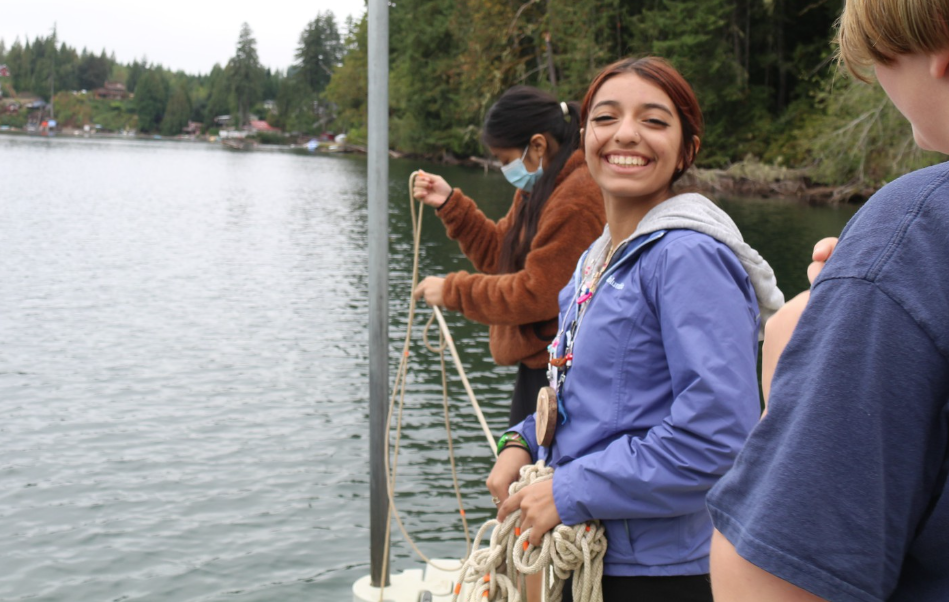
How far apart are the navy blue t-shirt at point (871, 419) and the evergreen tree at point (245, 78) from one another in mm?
129047

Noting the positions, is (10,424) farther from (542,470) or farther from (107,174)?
(107,174)

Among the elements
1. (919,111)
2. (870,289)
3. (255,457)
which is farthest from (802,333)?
(255,457)

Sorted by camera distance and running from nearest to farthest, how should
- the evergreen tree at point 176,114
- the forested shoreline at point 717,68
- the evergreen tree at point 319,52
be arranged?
the forested shoreline at point 717,68, the evergreen tree at point 319,52, the evergreen tree at point 176,114

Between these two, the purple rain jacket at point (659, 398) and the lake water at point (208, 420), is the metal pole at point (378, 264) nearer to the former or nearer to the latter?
the lake water at point (208, 420)

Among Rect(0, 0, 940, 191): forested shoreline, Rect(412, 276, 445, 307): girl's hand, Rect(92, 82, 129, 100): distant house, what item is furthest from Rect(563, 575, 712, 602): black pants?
Rect(92, 82, 129, 100): distant house

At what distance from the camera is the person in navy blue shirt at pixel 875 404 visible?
2.70 feet

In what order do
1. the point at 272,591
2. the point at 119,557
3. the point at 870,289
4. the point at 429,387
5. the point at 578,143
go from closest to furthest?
1. the point at 870,289
2. the point at 578,143
3. the point at 272,591
4. the point at 119,557
5. the point at 429,387

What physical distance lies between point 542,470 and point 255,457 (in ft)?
21.3

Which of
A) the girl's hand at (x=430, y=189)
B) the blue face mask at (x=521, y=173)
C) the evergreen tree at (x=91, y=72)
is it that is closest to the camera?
the blue face mask at (x=521, y=173)

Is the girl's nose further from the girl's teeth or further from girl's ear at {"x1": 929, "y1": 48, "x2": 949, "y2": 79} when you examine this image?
girl's ear at {"x1": 929, "y1": 48, "x2": 949, "y2": 79}

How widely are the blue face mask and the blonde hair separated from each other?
2.66 m

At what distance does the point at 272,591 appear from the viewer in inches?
231

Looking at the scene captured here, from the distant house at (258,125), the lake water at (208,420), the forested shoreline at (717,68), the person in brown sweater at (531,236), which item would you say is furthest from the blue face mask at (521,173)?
the distant house at (258,125)

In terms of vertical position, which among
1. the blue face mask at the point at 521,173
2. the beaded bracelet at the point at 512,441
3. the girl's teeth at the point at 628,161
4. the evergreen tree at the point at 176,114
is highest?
the evergreen tree at the point at 176,114
